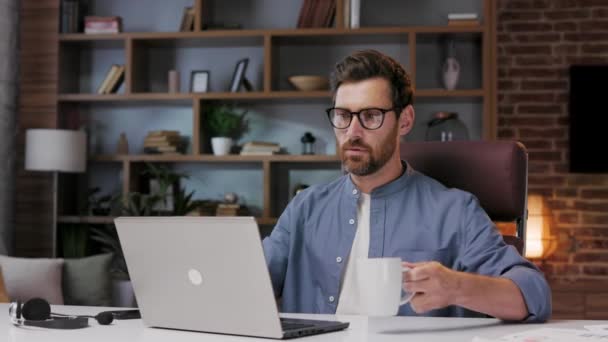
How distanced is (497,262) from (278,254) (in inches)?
22.0

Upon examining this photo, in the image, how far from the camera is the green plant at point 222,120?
4723 mm

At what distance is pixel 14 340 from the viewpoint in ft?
4.37

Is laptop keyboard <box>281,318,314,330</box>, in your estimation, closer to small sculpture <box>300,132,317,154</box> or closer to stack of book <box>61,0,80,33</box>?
small sculpture <box>300,132,317,154</box>

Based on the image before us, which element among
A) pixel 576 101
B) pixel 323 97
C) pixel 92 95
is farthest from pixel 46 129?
pixel 576 101

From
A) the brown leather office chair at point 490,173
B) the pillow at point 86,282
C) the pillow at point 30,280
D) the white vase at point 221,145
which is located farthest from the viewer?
the white vase at point 221,145

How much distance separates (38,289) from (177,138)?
1.37 metres

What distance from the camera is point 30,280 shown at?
3.71 meters

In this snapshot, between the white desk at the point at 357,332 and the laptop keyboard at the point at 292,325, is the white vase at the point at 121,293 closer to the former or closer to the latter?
the white desk at the point at 357,332

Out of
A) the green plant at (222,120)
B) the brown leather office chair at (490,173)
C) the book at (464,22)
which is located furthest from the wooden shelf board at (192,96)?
the brown leather office chair at (490,173)

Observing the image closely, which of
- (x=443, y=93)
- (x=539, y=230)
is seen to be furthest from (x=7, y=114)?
(x=539, y=230)

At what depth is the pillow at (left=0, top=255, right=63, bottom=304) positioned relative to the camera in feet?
12.2

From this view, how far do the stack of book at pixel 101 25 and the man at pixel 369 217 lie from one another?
2.98m

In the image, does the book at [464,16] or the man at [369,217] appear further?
the book at [464,16]

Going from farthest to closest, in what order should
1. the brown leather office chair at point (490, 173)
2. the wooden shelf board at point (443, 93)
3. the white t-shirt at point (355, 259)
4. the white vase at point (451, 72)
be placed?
the white vase at point (451, 72) → the wooden shelf board at point (443, 93) → the brown leather office chair at point (490, 173) → the white t-shirt at point (355, 259)
